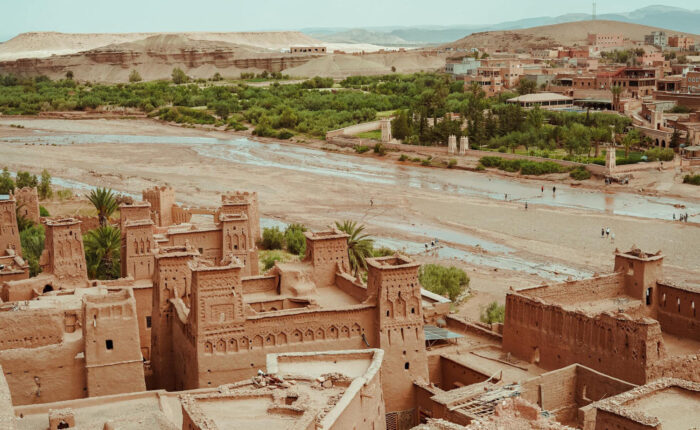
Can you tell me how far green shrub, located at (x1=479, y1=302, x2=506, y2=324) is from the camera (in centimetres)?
2642

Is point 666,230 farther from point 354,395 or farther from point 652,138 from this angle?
point 354,395

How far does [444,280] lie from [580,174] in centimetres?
2761

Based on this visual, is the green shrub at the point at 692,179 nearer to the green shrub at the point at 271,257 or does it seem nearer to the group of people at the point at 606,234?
the group of people at the point at 606,234

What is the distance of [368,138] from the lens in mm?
75562

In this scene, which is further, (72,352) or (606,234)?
(606,234)

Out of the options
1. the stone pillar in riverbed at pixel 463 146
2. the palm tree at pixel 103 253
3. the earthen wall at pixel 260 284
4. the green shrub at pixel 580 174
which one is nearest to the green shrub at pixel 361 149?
the stone pillar in riverbed at pixel 463 146

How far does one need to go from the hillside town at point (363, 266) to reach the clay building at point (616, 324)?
6 centimetres

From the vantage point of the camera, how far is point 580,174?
56.3 metres

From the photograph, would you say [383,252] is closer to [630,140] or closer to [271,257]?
[271,257]

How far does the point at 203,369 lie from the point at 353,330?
332cm

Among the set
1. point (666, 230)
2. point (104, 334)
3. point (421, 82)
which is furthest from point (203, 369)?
point (421, 82)

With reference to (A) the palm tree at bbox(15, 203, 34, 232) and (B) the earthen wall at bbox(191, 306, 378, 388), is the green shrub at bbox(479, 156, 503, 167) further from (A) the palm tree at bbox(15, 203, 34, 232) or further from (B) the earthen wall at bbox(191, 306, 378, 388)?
(B) the earthen wall at bbox(191, 306, 378, 388)

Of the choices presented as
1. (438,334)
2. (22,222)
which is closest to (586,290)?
(438,334)

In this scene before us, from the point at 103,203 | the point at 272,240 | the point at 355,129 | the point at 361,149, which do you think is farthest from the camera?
the point at 355,129
